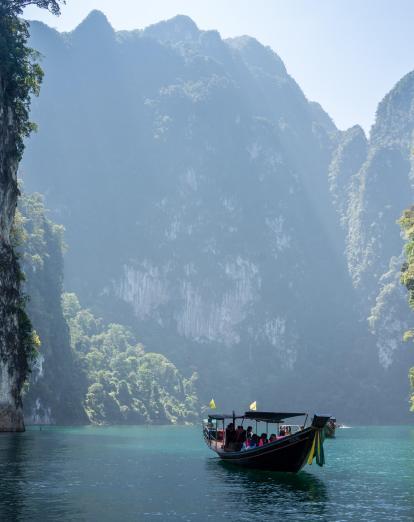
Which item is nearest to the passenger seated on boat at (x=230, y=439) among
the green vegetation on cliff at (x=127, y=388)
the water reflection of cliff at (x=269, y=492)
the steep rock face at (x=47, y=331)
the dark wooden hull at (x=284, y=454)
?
the water reflection of cliff at (x=269, y=492)

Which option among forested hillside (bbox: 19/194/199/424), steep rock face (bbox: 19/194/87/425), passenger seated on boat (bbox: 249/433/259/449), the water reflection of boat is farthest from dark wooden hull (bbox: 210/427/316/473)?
forested hillside (bbox: 19/194/199/424)

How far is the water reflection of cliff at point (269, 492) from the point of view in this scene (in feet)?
91.6

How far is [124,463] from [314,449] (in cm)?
1494

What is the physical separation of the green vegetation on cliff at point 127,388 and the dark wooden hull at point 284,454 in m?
103

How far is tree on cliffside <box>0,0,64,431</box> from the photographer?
65188 mm

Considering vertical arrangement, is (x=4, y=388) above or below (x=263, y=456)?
above

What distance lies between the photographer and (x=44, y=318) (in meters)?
139

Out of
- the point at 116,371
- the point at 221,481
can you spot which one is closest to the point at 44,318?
→ the point at 116,371

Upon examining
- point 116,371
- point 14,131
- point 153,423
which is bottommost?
point 153,423

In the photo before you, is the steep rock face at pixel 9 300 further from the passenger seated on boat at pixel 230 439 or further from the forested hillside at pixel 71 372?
the forested hillside at pixel 71 372

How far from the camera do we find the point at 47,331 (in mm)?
138500

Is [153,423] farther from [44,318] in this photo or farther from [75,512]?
[75,512]

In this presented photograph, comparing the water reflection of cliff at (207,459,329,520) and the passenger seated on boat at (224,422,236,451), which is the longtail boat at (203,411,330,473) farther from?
the passenger seated on boat at (224,422,236,451)

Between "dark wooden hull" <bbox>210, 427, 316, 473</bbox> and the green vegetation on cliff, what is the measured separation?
339 feet
